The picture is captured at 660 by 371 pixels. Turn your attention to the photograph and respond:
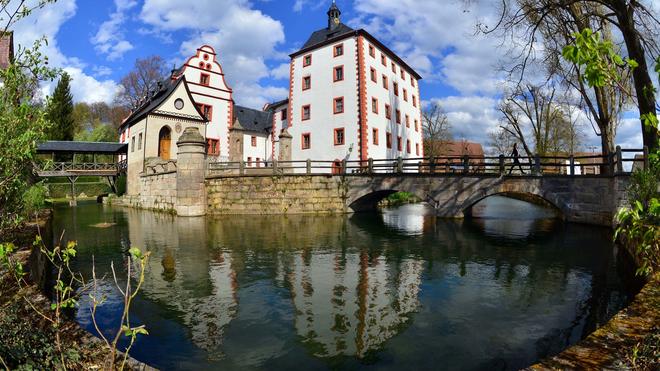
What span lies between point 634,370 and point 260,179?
68.7 ft

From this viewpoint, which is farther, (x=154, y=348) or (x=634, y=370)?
(x=154, y=348)

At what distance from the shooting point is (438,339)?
202 inches

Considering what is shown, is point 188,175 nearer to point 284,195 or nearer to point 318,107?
point 284,195

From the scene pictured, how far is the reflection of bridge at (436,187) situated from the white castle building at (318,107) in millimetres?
6287

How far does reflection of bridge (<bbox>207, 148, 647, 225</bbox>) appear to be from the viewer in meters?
16.0

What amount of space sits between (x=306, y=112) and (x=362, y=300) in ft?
95.0

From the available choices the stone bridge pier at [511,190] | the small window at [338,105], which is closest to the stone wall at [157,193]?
the stone bridge pier at [511,190]

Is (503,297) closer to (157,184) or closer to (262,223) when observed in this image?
(262,223)

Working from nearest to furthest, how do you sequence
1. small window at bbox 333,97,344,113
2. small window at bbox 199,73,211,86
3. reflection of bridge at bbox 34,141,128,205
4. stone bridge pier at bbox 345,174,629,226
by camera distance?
stone bridge pier at bbox 345,174,629,226
small window at bbox 333,97,344,113
reflection of bridge at bbox 34,141,128,205
small window at bbox 199,73,211,86

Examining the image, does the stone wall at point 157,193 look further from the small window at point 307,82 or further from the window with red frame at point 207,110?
the small window at point 307,82

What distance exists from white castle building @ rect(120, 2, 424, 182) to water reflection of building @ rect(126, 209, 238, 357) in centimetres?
1686

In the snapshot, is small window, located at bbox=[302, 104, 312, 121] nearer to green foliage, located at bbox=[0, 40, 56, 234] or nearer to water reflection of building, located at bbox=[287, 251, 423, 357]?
water reflection of building, located at bbox=[287, 251, 423, 357]

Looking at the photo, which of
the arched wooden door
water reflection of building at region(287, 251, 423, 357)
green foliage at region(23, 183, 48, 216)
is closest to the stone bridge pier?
water reflection of building at region(287, 251, 423, 357)

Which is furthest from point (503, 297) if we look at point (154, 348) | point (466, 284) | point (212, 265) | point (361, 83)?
point (361, 83)
